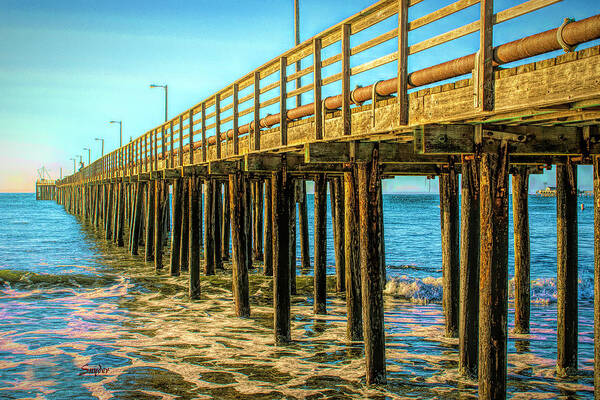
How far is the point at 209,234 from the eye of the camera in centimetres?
1661

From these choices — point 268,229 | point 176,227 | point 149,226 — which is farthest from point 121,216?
point 268,229

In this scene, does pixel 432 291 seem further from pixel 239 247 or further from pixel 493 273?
pixel 493 273

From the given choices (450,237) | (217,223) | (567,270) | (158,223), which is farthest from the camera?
(158,223)

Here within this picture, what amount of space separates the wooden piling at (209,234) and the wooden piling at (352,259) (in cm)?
748

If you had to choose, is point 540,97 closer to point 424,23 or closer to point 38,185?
point 424,23


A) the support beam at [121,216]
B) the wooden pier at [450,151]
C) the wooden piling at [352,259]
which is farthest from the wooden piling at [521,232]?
the support beam at [121,216]

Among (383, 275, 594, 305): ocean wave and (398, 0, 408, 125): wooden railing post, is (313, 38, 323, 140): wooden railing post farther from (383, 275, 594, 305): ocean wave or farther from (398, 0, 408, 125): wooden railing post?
(383, 275, 594, 305): ocean wave

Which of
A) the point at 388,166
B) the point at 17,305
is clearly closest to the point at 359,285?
the point at 388,166

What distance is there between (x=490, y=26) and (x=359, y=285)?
18.1 ft

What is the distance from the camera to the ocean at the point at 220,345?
7.93m

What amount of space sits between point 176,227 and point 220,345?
7.70 metres

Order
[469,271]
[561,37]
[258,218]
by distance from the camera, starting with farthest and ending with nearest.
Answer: [258,218], [469,271], [561,37]

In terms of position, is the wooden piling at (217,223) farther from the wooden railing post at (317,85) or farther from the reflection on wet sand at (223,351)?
the wooden railing post at (317,85)

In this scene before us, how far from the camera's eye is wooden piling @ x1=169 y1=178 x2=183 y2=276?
667 inches
